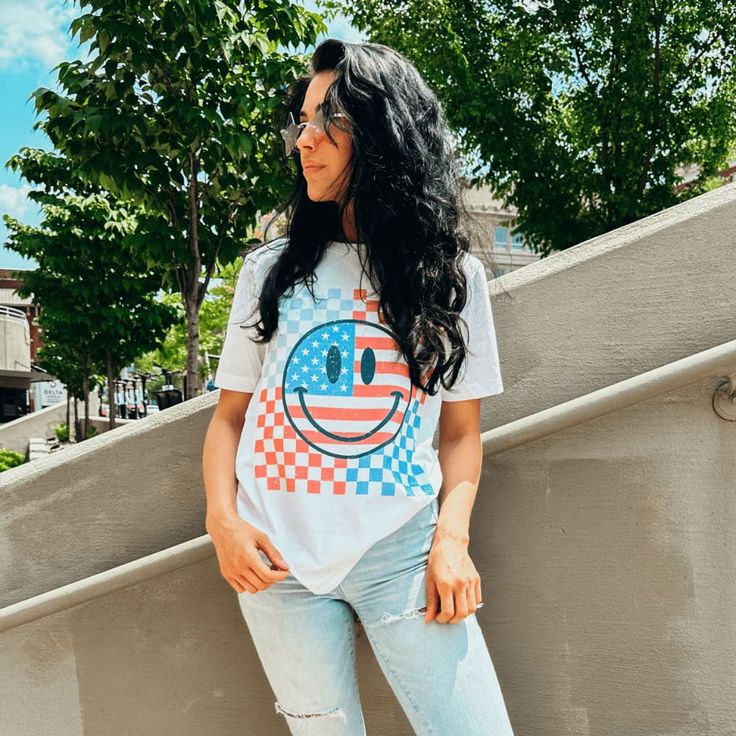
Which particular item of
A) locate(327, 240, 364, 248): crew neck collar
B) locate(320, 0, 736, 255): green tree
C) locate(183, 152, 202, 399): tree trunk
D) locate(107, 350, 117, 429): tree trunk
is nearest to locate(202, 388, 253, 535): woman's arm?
locate(327, 240, 364, 248): crew neck collar

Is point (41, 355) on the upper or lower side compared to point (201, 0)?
lower

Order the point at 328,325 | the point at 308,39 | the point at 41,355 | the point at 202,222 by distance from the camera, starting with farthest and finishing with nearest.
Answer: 1. the point at 41,355
2. the point at 202,222
3. the point at 308,39
4. the point at 328,325

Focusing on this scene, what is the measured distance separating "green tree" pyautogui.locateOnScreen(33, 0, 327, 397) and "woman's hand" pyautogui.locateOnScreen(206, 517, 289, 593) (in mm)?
3866

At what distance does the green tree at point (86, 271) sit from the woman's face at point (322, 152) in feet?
29.0

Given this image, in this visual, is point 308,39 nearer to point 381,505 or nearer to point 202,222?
point 202,222

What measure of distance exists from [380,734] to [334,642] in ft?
3.14

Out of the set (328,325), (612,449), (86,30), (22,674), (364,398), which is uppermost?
(86,30)

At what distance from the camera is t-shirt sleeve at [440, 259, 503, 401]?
166 centimetres

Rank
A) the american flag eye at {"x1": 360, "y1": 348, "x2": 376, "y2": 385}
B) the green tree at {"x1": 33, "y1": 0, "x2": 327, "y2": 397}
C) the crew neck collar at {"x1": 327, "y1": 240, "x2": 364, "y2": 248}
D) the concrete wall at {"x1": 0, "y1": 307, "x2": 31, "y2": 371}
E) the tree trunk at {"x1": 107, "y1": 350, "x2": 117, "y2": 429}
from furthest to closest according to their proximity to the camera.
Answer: the concrete wall at {"x1": 0, "y1": 307, "x2": 31, "y2": 371} < the tree trunk at {"x1": 107, "y1": 350, "x2": 117, "y2": 429} < the green tree at {"x1": 33, "y1": 0, "x2": 327, "y2": 397} < the crew neck collar at {"x1": 327, "y1": 240, "x2": 364, "y2": 248} < the american flag eye at {"x1": 360, "y1": 348, "x2": 376, "y2": 385}

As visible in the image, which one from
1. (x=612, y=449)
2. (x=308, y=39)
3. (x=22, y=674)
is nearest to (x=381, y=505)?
(x=612, y=449)

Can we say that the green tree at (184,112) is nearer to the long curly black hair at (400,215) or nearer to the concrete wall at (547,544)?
the concrete wall at (547,544)

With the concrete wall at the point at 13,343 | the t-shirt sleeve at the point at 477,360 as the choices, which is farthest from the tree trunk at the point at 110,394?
the concrete wall at the point at 13,343

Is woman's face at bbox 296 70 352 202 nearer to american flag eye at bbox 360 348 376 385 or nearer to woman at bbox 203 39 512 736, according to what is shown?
woman at bbox 203 39 512 736

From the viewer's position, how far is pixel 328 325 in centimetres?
163
